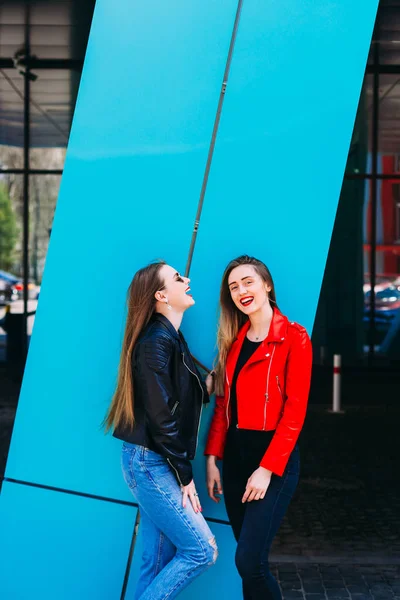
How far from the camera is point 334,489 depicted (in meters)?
6.71

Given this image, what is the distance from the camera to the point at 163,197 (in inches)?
146

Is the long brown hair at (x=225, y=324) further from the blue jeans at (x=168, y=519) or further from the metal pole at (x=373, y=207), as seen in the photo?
the metal pole at (x=373, y=207)

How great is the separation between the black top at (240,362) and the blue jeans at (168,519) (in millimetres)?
387

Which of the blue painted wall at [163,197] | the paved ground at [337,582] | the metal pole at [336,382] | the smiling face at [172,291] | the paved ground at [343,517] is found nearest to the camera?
the smiling face at [172,291]

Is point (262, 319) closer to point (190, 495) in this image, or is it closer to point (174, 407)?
point (174, 407)

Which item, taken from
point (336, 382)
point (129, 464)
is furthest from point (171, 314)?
point (336, 382)

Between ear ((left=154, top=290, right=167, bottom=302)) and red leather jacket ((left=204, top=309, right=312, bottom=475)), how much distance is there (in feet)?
1.50

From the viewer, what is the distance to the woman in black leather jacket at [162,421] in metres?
2.91

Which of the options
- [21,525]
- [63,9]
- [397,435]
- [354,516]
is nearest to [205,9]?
[21,525]

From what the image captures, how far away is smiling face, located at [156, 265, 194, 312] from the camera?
310 cm

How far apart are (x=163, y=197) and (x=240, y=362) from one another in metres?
1.06

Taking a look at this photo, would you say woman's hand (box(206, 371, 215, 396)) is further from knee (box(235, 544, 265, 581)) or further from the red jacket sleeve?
knee (box(235, 544, 265, 581))

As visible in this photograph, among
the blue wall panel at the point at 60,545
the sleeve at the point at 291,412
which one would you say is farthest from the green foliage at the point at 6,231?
the sleeve at the point at 291,412

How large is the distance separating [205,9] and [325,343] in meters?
12.1
